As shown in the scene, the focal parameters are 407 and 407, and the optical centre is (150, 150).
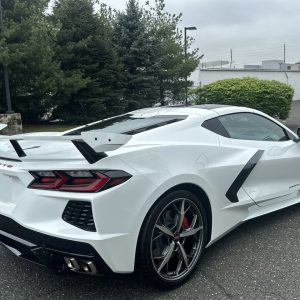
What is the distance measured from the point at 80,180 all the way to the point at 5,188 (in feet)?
2.31

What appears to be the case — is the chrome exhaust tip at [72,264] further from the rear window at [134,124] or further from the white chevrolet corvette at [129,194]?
the rear window at [134,124]

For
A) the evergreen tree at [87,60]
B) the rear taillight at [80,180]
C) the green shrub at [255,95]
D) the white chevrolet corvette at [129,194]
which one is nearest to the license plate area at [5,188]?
the white chevrolet corvette at [129,194]

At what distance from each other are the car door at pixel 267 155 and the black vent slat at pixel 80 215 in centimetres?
153

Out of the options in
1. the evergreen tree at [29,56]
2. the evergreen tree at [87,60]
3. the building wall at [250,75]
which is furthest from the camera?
the building wall at [250,75]

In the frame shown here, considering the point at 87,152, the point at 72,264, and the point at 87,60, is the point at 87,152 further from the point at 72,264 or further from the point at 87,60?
the point at 87,60

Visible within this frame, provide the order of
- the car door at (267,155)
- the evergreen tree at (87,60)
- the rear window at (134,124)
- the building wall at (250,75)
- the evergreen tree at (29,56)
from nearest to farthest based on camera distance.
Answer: the rear window at (134,124)
the car door at (267,155)
the evergreen tree at (29,56)
the evergreen tree at (87,60)
the building wall at (250,75)

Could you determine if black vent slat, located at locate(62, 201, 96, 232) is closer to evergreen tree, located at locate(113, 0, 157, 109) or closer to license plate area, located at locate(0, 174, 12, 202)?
license plate area, located at locate(0, 174, 12, 202)

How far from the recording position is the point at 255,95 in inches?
567

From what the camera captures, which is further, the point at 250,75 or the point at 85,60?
the point at 250,75

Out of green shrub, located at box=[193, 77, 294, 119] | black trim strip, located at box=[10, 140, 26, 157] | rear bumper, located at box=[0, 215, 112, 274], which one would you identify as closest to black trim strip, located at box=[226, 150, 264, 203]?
rear bumper, located at box=[0, 215, 112, 274]

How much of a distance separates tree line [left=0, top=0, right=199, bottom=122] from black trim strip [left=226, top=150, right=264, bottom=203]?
33.5 ft

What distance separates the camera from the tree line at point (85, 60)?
13406 millimetres

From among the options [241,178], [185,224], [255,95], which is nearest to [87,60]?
[255,95]

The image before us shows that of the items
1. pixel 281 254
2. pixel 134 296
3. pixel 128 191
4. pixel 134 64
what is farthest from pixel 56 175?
pixel 134 64
